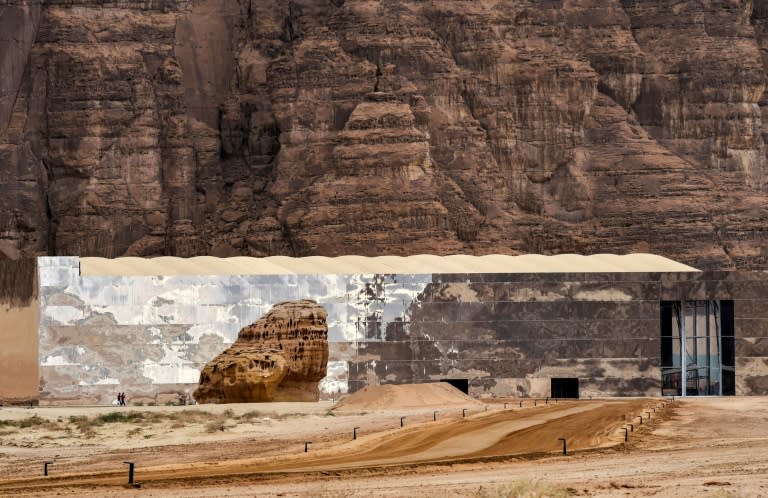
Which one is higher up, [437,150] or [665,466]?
[437,150]

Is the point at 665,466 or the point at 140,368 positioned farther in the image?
the point at 140,368

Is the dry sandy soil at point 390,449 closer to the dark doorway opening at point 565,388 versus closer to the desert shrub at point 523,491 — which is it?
the desert shrub at point 523,491

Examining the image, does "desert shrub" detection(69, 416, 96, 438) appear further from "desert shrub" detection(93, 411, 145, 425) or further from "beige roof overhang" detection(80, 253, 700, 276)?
"beige roof overhang" detection(80, 253, 700, 276)

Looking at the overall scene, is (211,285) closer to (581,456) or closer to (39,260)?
(39,260)

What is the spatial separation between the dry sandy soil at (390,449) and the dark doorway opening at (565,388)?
28.5ft

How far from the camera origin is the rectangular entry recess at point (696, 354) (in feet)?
232

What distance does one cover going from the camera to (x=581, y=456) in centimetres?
4184

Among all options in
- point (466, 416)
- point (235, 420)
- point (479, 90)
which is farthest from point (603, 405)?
point (479, 90)

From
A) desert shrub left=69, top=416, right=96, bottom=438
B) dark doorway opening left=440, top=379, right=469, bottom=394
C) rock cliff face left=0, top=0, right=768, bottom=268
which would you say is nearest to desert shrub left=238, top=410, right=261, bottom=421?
desert shrub left=69, top=416, right=96, bottom=438

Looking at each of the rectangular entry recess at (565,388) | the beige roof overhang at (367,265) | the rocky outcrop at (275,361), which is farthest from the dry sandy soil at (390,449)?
the beige roof overhang at (367,265)

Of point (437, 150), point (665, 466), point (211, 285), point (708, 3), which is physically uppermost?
point (708, 3)

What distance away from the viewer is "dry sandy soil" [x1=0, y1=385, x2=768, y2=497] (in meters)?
36.9

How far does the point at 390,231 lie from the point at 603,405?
1795 inches

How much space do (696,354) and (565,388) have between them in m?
5.16
